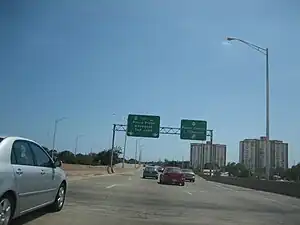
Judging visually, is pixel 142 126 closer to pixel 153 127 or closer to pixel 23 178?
pixel 153 127

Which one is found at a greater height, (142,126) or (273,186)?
(142,126)

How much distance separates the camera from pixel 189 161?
192500mm

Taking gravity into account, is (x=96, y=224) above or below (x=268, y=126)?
below

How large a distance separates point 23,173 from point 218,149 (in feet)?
571

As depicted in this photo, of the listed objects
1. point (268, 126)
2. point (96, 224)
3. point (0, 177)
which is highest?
point (268, 126)

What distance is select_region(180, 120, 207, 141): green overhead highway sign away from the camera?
53344 mm

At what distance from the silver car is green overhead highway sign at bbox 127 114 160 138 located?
43.1 meters

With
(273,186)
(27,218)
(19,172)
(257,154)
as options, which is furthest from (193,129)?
(257,154)

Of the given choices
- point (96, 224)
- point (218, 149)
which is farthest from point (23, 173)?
point (218, 149)

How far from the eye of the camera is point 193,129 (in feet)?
175

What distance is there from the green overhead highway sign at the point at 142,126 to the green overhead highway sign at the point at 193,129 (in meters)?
3.24

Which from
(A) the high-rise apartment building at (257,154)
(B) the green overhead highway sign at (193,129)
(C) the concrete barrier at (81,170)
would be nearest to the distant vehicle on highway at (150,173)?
(B) the green overhead highway sign at (193,129)

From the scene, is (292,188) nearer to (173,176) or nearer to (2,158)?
(173,176)

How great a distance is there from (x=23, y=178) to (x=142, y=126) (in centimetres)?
4573
